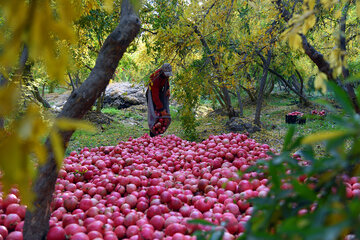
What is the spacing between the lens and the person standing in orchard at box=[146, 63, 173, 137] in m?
5.04

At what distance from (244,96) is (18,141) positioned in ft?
49.1

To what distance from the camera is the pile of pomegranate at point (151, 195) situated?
72.9 inches

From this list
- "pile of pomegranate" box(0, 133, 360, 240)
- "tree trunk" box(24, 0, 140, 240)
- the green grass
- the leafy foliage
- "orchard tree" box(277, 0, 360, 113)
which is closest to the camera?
the leafy foliage

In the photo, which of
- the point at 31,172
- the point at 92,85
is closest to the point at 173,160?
the point at 92,85

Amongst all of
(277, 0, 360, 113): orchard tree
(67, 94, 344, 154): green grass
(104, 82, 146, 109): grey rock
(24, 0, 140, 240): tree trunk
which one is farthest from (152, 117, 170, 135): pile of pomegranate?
(104, 82, 146, 109): grey rock

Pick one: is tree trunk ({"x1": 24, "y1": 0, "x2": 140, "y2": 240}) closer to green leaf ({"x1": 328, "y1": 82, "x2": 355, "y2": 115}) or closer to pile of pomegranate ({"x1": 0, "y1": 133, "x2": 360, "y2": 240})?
pile of pomegranate ({"x1": 0, "y1": 133, "x2": 360, "y2": 240})

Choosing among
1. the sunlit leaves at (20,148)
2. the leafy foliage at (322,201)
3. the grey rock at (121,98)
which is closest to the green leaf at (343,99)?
the leafy foliage at (322,201)

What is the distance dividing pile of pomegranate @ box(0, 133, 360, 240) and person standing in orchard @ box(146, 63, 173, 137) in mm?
1163

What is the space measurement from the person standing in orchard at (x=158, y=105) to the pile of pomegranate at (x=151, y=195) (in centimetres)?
116

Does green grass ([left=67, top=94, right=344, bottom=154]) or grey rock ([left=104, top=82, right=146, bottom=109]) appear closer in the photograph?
green grass ([left=67, top=94, right=344, bottom=154])

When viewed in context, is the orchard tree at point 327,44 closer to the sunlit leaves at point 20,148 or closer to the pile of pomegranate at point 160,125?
the sunlit leaves at point 20,148

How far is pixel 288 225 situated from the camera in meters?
0.52

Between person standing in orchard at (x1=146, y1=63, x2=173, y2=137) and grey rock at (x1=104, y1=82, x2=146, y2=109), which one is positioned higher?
grey rock at (x1=104, y1=82, x2=146, y2=109)

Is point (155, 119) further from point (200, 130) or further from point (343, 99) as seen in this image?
point (343, 99)
